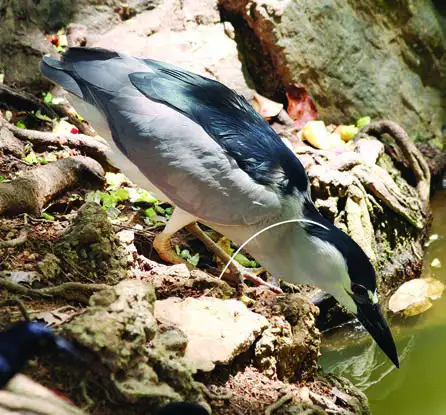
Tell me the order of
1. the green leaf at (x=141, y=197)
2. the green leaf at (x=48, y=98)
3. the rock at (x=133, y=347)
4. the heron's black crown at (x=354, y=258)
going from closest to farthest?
the rock at (x=133, y=347) < the heron's black crown at (x=354, y=258) < the green leaf at (x=141, y=197) < the green leaf at (x=48, y=98)

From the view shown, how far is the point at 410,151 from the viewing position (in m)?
5.34

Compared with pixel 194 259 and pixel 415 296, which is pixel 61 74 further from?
pixel 415 296

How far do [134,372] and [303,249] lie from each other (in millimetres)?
1616

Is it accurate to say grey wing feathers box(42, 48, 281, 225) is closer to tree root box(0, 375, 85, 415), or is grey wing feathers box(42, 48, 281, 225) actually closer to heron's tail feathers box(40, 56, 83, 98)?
heron's tail feathers box(40, 56, 83, 98)

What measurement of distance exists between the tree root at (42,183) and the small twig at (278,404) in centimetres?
178

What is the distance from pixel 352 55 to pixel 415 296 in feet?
8.70

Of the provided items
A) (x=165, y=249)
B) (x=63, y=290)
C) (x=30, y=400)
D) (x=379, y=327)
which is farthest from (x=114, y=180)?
(x=30, y=400)

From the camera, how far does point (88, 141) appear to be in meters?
4.41

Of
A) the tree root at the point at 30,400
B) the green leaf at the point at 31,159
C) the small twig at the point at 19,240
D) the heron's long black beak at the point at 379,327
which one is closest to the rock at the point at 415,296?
the heron's long black beak at the point at 379,327

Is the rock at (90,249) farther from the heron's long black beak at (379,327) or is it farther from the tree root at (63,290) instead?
the heron's long black beak at (379,327)

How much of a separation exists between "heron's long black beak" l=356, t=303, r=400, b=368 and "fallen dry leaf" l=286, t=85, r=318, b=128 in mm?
2680

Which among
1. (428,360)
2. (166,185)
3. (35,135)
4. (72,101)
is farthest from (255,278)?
(35,135)

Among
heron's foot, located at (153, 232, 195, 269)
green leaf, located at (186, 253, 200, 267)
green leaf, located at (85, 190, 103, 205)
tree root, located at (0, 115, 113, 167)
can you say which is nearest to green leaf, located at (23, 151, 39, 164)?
tree root, located at (0, 115, 113, 167)

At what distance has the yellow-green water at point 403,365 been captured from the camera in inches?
129
